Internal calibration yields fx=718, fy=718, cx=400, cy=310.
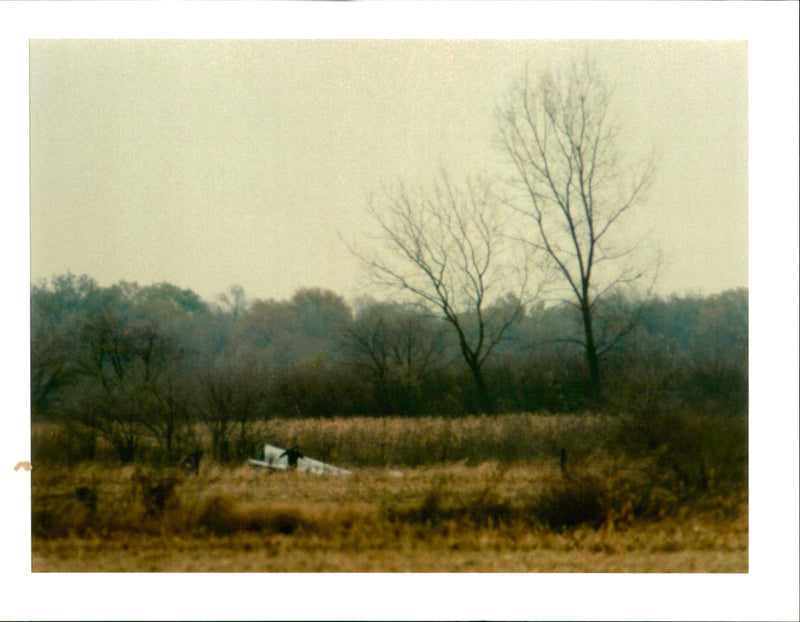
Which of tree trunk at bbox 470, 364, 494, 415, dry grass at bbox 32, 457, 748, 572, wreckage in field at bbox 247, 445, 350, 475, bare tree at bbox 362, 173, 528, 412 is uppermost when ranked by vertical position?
bare tree at bbox 362, 173, 528, 412

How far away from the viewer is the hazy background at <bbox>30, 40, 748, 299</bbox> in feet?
14.3

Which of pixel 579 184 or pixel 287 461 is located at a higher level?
Result: pixel 579 184

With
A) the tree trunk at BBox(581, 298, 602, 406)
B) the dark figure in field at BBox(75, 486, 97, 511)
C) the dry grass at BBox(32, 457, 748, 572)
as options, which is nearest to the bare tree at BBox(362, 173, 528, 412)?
the tree trunk at BBox(581, 298, 602, 406)

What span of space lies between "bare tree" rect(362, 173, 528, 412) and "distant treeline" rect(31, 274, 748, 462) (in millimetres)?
85

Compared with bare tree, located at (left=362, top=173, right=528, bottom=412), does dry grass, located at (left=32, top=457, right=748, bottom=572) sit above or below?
below

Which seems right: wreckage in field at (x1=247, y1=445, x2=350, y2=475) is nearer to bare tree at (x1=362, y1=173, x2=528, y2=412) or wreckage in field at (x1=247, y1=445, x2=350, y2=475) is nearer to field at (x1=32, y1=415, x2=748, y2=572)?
field at (x1=32, y1=415, x2=748, y2=572)

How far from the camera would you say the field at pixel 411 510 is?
434cm

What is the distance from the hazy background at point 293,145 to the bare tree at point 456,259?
0.15 metres

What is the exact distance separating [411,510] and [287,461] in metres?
0.81

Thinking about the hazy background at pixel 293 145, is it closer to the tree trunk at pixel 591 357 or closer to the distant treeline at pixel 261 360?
the distant treeline at pixel 261 360

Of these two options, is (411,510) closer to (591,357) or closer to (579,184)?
(591,357)

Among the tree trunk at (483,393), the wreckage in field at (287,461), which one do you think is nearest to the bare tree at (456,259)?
the tree trunk at (483,393)

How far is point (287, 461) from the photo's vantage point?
4371 millimetres

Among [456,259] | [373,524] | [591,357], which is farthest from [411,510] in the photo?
[456,259]
